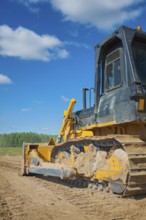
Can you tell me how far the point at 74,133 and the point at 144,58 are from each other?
325cm

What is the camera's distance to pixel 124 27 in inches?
255

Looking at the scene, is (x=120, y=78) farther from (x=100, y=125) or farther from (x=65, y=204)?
(x=65, y=204)

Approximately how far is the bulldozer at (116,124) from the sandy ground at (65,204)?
0.80ft

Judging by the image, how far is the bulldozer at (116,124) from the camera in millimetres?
5816

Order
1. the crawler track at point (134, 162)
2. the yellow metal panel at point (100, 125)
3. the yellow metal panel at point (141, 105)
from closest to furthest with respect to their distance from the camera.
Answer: the crawler track at point (134, 162)
the yellow metal panel at point (141, 105)
the yellow metal panel at point (100, 125)

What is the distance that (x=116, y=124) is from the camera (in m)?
6.43

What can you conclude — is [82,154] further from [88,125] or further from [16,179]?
[16,179]

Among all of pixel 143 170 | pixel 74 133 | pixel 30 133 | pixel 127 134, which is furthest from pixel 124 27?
pixel 30 133

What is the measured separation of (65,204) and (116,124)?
71.8 inches

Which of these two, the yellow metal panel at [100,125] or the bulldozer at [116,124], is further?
the yellow metal panel at [100,125]

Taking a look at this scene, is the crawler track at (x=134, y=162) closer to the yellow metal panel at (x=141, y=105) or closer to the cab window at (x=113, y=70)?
the yellow metal panel at (x=141, y=105)

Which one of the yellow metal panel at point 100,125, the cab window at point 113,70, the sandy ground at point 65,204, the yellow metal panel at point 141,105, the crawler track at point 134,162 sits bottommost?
the sandy ground at point 65,204

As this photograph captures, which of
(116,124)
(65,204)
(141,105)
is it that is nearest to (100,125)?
(116,124)

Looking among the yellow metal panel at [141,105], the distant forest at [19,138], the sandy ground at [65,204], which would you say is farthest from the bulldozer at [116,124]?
the distant forest at [19,138]
